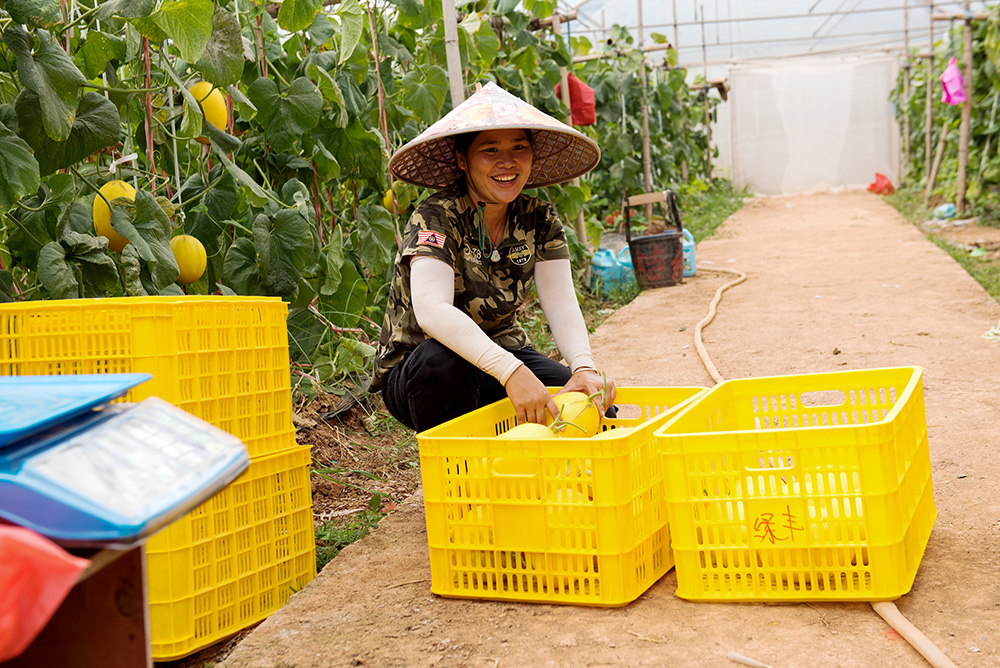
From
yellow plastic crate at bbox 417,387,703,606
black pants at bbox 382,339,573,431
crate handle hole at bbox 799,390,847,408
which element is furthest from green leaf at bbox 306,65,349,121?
crate handle hole at bbox 799,390,847,408

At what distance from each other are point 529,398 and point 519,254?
502 millimetres

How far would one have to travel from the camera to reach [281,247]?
2.70m

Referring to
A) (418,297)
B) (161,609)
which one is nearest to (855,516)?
(418,297)

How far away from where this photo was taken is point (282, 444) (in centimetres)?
197

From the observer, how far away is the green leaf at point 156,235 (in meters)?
2.16

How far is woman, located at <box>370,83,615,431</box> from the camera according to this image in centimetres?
205

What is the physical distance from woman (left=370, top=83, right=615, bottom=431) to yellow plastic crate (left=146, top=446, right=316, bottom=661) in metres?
0.40

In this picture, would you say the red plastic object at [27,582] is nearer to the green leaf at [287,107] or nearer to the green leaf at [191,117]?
the green leaf at [191,117]

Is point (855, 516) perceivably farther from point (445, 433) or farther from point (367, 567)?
point (367, 567)

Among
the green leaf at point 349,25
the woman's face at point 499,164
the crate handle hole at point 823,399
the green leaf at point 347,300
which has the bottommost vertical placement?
the crate handle hole at point 823,399

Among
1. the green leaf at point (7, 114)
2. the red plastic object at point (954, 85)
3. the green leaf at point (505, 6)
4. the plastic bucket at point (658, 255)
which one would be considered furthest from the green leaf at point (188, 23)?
the red plastic object at point (954, 85)

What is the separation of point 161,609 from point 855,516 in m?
1.30

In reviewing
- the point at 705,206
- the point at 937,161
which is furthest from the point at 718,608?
the point at 705,206

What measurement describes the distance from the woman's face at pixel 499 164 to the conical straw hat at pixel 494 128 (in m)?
0.05
